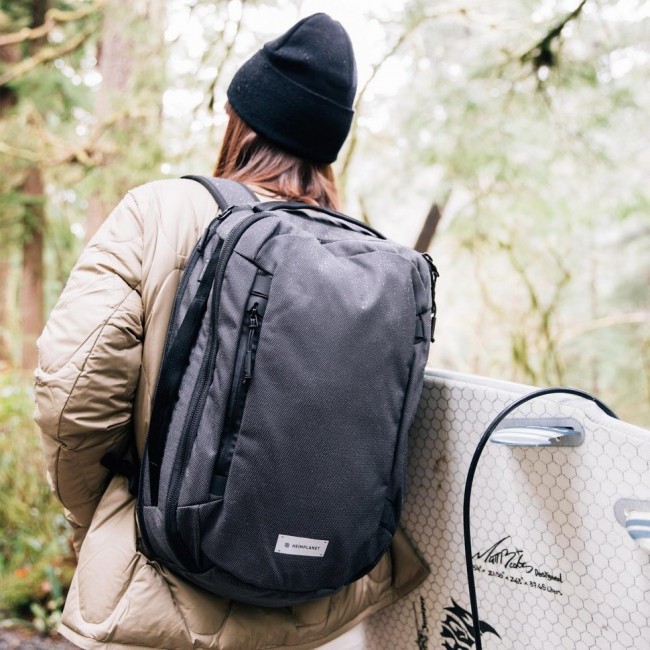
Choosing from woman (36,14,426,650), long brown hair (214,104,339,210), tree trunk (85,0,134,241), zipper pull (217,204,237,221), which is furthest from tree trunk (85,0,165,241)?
zipper pull (217,204,237,221)

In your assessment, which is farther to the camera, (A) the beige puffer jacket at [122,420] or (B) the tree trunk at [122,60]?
(B) the tree trunk at [122,60]

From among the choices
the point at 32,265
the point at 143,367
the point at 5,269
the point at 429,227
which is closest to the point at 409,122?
the point at 429,227

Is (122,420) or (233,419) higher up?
(233,419)

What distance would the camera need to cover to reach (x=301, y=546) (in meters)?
0.93

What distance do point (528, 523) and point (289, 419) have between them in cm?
48

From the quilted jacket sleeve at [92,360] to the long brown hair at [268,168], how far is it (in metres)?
0.26

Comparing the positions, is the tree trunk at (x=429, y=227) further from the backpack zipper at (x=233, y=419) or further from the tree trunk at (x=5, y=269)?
the tree trunk at (x=5, y=269)

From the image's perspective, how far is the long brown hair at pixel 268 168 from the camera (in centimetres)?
122

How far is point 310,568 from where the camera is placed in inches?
37.4

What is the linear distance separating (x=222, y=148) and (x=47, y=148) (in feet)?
9.06

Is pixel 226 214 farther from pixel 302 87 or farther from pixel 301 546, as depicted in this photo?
pixel 301 546

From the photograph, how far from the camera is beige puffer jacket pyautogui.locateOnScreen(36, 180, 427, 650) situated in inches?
38.9

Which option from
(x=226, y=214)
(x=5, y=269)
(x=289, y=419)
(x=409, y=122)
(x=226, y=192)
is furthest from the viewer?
(x=5, y=269)

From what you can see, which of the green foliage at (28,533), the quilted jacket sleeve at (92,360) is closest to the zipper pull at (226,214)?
the quilted jacket sleeve at (92,360)
